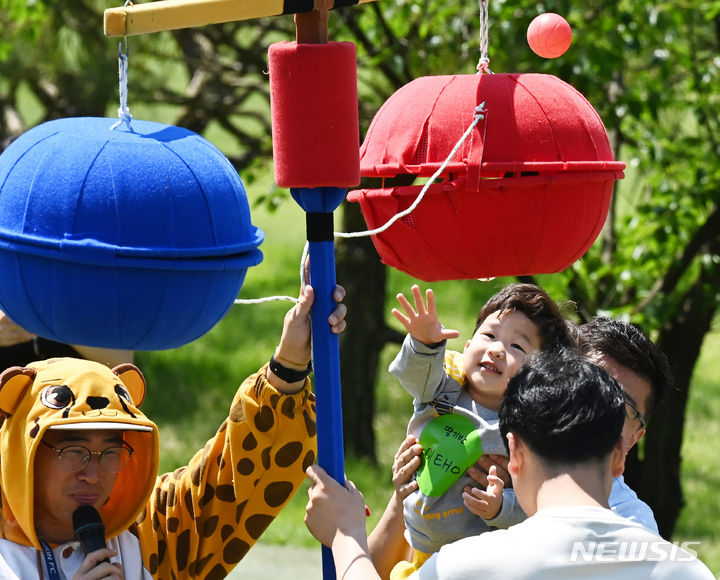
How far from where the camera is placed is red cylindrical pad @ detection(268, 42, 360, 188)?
6.09 ft

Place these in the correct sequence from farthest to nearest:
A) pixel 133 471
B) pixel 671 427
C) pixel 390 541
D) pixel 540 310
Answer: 1. pixel 671 427
2. pixel 390 541
3. pixel 540 310
4. pixel 133 471

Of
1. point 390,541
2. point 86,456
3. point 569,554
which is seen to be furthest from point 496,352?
point 86,456

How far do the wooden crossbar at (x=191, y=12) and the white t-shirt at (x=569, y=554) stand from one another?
0.95m

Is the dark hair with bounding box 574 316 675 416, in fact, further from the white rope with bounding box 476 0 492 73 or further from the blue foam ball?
the blue foam ball

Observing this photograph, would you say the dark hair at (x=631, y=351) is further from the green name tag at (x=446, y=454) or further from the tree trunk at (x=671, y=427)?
the tree trunk at (x=671, y=427)

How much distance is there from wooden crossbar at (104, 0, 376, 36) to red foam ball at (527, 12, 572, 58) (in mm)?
427

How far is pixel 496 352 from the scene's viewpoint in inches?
93.3

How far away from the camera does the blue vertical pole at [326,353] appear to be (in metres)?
1.93

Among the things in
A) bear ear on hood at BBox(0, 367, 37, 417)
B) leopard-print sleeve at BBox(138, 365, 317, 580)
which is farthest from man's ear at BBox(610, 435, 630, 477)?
bear ear on hood at BBox(0, 367, 37, 417)

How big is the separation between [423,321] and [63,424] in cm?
73

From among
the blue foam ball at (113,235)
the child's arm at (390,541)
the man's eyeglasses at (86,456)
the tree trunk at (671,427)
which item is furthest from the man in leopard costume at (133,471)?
the tree trunk at (671,427)

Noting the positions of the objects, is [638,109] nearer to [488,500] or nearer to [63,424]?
[488,500]

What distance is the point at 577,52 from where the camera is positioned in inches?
169

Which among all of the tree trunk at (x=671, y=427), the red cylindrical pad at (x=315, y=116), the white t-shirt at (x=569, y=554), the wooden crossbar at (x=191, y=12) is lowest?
the tree trunk at (x=671, y=427)
